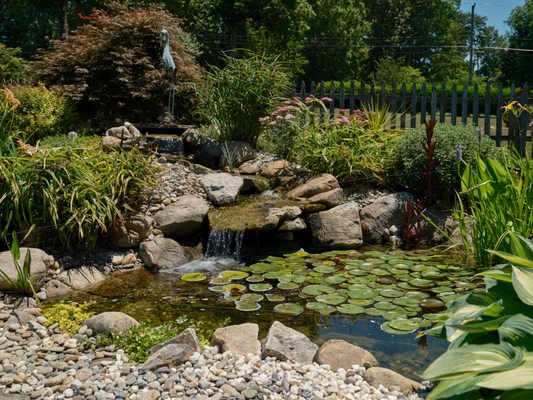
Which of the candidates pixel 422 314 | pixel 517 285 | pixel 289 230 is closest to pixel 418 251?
pixel 289 230

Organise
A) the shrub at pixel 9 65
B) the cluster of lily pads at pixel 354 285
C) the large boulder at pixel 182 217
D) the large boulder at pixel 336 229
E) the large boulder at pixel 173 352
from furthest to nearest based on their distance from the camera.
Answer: the shrub at pixel 9 65
the large boulder at pixel 336 229
the large boulder at pixel 182 217
the cluster of lily pads at pixel 354 285
the large boulder at pixel 173 352

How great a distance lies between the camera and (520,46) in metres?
37.3

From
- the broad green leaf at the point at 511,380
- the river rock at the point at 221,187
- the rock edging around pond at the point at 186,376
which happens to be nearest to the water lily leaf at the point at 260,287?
the rock edging around pond at the point at 186,376

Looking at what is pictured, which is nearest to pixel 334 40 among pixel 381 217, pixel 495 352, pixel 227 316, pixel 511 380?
pixel 381 217

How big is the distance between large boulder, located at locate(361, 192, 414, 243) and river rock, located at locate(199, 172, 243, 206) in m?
1.62

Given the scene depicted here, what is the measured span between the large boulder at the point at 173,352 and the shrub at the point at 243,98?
534 centimetres

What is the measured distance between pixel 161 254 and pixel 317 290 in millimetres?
1890

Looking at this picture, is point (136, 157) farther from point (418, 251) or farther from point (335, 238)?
point (418, 251)

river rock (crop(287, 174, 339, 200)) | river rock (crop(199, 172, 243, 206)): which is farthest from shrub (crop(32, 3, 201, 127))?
river rock (crop(287, 174, 339, 200))

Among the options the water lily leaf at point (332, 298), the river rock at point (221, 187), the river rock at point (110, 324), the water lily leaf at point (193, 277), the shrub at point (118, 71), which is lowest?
the water lily leaf at point (193, 277)

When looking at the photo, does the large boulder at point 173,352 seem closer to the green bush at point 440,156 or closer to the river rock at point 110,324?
the river rock at point 110,324

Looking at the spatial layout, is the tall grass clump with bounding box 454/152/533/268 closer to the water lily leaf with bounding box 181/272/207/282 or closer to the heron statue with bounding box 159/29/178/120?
the water lily leaf with bounding box 181/272/207/282

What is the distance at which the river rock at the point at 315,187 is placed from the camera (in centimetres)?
760

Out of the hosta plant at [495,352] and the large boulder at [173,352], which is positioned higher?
the hosta plant at [495,352]
